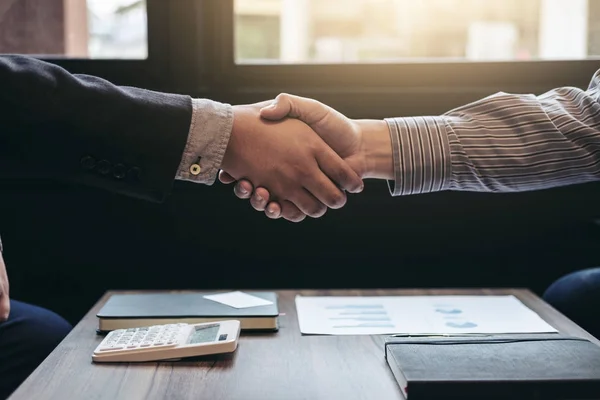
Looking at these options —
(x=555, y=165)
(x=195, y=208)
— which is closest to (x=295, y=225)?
(x=195, y=208)

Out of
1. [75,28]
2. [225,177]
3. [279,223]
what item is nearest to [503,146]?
[225,177]

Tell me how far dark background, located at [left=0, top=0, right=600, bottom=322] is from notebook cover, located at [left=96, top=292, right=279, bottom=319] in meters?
0.44

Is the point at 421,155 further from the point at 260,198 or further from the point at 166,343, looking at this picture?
the point at 166,343

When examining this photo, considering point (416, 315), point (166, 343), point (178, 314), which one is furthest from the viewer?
point (416, 315)

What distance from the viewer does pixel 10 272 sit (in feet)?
5.61

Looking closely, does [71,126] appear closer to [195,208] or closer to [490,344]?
[195,208]

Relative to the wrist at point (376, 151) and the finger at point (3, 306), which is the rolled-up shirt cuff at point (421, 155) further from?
the finger at point (3, 306)

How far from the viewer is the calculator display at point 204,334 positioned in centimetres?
99

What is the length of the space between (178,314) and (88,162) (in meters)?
0.30

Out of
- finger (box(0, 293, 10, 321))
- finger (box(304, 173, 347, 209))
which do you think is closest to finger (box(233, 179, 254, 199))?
finger (box(304, 173, 347, 209))

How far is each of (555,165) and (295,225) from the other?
0.66 m

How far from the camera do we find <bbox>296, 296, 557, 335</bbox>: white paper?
3.74ft

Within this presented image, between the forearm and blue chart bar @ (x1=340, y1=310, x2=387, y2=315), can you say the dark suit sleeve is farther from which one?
blue chart bar @ (x1=340, y1=310, x2=387, y2=315)

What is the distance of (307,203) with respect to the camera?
54.1 inches
